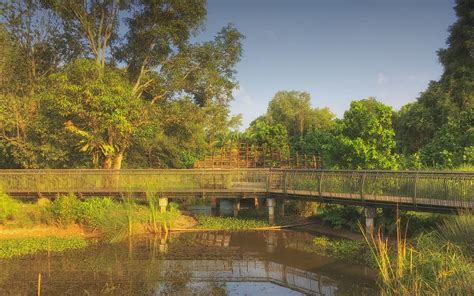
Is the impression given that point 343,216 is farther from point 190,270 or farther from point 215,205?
point 215,205

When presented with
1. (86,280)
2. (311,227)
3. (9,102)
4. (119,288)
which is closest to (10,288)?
(86,280)

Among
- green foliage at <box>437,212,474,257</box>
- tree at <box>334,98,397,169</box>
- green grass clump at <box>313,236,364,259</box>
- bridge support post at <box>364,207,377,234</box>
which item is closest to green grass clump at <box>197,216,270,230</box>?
green grass clump at <box>313,236,364,259</box>

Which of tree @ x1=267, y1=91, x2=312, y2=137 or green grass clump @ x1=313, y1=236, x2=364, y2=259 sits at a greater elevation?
tree @ x1=267, y1=91, x2=312, y2=137

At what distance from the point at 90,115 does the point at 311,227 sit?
44.2 ft

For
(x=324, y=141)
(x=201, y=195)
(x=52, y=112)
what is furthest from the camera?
(x=324, y=141)

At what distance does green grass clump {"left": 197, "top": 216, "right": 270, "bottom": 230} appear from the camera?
846 inches

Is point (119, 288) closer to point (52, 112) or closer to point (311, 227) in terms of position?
point (311, 227)

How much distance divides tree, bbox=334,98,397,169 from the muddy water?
18.8 ft

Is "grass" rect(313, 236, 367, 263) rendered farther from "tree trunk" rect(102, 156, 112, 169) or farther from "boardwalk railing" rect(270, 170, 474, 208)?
"tree trunk" rect(102, 156, 112, 169)

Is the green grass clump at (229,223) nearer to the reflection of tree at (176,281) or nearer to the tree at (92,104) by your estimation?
the tree at (92,104)

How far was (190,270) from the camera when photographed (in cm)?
1420

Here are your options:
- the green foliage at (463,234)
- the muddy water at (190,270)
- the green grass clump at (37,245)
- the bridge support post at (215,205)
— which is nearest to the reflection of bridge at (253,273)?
the muddy water at (190,270)

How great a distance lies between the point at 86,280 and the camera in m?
12.9

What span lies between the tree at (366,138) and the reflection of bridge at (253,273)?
9009mm
